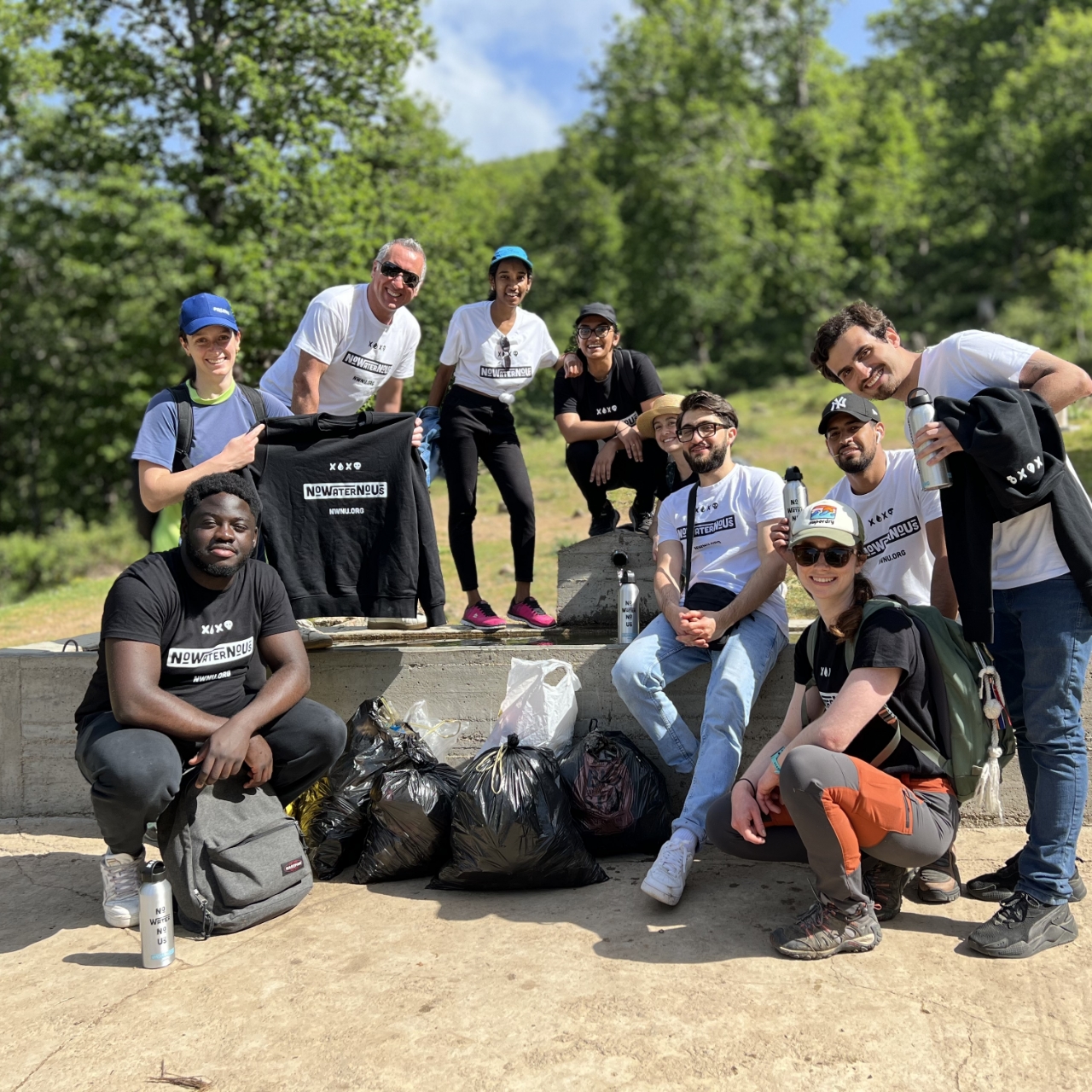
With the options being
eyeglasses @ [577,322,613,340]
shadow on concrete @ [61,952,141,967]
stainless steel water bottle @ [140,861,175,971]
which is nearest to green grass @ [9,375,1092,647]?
eyeglasses @ [577,322,613,340]

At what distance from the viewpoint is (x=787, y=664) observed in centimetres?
492

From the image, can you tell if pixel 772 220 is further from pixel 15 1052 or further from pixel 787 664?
pixel 15 1052

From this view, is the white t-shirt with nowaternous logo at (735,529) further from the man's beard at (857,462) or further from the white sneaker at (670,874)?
the white sneaker at (670,874)

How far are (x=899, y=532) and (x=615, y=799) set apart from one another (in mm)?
1628

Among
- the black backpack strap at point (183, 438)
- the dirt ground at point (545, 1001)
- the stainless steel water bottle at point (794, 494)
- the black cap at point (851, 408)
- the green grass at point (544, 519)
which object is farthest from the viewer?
the green grass at point (544, 519)

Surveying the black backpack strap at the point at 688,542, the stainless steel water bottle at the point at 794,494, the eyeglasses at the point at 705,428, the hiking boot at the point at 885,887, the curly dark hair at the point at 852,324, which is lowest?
the hiking boot at the point at 885,887

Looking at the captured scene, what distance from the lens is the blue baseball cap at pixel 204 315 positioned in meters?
4.65

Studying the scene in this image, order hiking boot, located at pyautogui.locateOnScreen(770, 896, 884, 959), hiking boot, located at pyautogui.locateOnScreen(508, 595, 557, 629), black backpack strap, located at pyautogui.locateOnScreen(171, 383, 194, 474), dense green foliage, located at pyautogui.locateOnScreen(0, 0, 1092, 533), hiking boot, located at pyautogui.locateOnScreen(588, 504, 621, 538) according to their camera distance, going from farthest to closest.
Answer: dense green foliage, located at pyautogui.locateOnScreen(0, 0, 1092, 533) → hiking boot, located at pyautogui.locateOnScreen(588, 504, 621, 538) → hiking boot, located at pyautogui.locateOnScreen(508, 595, 557, 629) → black backpack strap, located at pyautogui.locateOnScreen(171, 383, 194, 474) → hiking boot, located at pyautogui.locateOnScreen(770, 896, 884, 959)

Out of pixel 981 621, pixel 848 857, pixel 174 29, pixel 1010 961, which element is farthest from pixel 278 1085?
pixel 174 29

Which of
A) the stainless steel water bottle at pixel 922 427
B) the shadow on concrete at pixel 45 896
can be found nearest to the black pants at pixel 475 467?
the shadow on concrete at pixel 45 896

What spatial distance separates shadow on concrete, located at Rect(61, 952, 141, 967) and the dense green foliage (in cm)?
1244

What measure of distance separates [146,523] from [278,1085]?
259 centimetres

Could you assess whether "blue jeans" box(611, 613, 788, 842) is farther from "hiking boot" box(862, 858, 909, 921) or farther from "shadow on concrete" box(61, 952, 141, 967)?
"shadow on concrete" box(61, 952, 141, 967)

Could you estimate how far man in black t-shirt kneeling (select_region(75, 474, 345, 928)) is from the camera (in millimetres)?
4051
